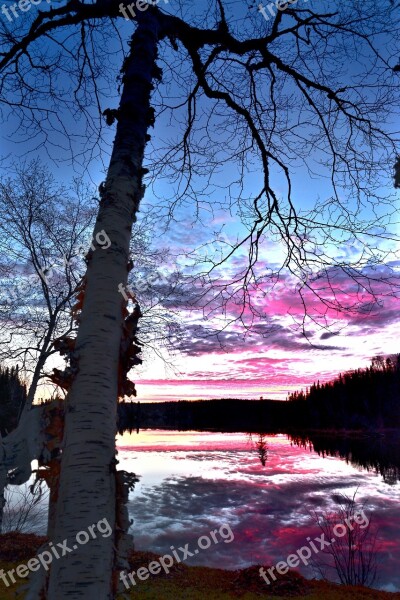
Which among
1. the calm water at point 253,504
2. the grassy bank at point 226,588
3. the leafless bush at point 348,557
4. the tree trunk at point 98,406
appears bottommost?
the calm water at point 253,504

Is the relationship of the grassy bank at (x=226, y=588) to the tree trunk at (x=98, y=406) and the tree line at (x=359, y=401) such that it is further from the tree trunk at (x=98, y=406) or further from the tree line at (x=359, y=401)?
the tree line at (x=359, y=401)

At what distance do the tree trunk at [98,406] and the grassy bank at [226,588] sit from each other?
631 cm

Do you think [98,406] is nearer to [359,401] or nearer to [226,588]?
[226,588]

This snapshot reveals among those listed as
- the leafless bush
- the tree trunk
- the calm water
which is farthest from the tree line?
the tree trunk

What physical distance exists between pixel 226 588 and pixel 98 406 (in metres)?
7.63

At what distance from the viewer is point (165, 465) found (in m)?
37.6

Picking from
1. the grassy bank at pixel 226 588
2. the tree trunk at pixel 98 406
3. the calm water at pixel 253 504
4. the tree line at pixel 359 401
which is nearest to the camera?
the tree trunk at pixel 98 406

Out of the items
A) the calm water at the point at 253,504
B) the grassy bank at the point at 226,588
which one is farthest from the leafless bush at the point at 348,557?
the grassy bank at the point at 226,588

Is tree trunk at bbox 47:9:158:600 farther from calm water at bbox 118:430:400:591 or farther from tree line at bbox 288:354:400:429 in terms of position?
tree line at bbox 288:354:400:429

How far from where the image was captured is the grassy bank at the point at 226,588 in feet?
23.5

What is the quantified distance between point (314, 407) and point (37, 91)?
349ft

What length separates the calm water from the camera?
531 inches

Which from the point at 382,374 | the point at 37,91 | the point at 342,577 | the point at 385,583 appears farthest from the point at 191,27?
the point at 382,374

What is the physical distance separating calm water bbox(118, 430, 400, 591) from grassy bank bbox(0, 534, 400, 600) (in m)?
4.08
